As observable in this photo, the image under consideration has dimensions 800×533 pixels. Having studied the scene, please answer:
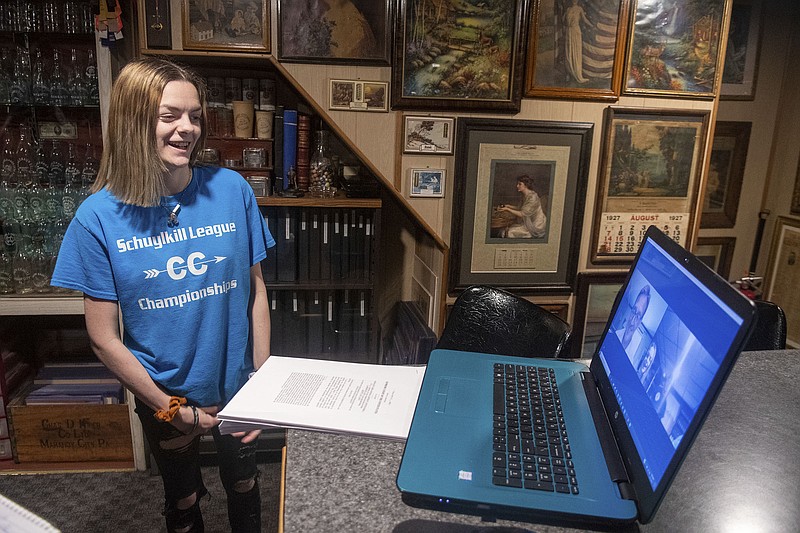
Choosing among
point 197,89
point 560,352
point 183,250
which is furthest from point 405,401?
point 197,89

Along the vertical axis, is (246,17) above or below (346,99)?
above

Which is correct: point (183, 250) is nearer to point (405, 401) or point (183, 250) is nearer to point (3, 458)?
point (405, 401)

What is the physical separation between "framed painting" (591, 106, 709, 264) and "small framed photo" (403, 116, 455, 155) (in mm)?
705

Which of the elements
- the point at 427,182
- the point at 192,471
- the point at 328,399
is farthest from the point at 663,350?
the point at 427,182

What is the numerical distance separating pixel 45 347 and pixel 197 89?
A: 1.90 meters

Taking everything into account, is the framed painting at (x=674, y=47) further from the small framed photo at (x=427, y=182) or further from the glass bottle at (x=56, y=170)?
the glass bottle at (x=56, y=170)

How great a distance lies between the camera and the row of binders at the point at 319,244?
240 cm

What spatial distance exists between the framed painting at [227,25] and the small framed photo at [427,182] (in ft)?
2.53

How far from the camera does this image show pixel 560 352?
1395mm

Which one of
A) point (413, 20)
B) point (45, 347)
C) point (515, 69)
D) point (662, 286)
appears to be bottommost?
point (45, 347)

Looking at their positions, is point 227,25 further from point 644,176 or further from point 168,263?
point 644,176

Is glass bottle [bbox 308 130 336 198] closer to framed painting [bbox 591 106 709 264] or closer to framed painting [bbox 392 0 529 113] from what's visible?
framed painting [bbox 392 0 529 113]

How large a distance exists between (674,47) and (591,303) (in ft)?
3.78

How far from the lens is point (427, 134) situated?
7.63 ft
